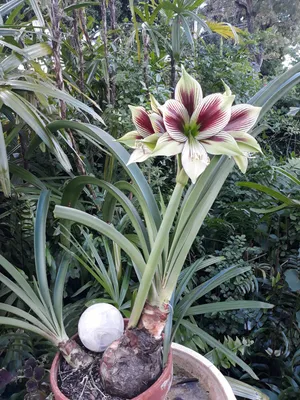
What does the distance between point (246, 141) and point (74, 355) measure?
1.41 feet

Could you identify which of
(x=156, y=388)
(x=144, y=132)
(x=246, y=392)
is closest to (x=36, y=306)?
(x=156, y=388)

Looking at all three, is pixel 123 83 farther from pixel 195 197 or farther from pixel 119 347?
pixel 119 347

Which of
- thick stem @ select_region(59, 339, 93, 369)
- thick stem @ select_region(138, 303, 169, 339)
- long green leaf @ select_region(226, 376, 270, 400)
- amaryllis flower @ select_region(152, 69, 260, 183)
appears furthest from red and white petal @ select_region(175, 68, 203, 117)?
long green leaf @ select_region(226, 376, 270, 400)

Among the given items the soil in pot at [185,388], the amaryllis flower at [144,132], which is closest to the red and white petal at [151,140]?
the amaryllis flower at [144,132]

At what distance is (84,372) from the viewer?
499mm

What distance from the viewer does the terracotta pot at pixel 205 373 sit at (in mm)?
536

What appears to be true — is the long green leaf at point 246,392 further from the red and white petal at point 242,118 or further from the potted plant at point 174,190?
the red and white petal at point 242,118

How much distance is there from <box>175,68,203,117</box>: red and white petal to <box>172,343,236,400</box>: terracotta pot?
468 mm

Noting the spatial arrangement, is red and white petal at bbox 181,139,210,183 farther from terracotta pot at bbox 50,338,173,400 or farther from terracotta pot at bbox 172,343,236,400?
terracotta pot at bbox 172,343,236,400

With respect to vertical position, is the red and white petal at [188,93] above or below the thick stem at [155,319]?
above

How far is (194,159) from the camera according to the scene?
353 millimetres

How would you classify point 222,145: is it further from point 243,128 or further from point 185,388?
point 185,388

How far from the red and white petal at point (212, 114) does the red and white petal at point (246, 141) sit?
0.09 feet

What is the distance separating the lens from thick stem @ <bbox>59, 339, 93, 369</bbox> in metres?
0.51
